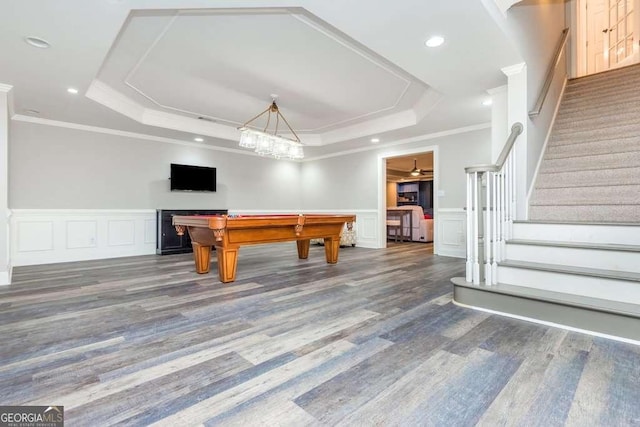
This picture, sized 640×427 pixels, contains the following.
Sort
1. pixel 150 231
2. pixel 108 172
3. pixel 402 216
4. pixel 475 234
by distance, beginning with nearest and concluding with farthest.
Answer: pixel 475 234 < pixel 108 172 < pixel 150 231 < pixel 402 216

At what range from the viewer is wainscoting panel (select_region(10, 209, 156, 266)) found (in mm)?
4672

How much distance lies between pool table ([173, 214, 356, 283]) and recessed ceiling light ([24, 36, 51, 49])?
2.05 meters

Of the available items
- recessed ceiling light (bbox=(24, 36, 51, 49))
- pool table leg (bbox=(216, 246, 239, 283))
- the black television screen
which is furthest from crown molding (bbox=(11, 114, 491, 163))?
pool table leg (bbox=(216, 246, 239, 283))

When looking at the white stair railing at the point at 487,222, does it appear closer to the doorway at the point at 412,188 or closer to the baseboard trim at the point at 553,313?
the baseboard trim at the point at 553,313

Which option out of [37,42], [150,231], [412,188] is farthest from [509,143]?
[412,188]

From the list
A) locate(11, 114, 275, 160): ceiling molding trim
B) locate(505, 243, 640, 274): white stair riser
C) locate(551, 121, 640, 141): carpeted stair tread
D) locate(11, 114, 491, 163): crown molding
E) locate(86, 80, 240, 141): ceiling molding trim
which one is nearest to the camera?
locate(505, 243, 640, 274): white stair riser

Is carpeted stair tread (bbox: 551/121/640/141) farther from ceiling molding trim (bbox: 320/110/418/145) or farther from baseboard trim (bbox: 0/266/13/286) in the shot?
baseboard trim (bbox: 0/266/13/286)

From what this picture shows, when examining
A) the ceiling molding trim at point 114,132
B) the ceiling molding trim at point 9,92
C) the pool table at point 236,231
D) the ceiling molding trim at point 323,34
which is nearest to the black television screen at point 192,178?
the ceiling molding trim at point 114,132

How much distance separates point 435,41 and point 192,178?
17.4ft

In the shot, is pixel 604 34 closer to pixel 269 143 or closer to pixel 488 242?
pixel 488 242

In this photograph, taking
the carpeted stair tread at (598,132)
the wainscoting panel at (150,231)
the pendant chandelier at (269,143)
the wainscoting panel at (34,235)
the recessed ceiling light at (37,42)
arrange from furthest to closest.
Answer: the wainscoting panel at (150,231) → the wainscoting panel at (34,235) → the pendant chandelier at (269,143) → the carpeted stair tread at (598,132) → the recessed ceiling light at (37,42)

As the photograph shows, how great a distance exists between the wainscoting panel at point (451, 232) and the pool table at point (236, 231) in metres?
2.27

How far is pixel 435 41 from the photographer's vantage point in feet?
8.89

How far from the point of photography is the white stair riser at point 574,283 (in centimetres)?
207
